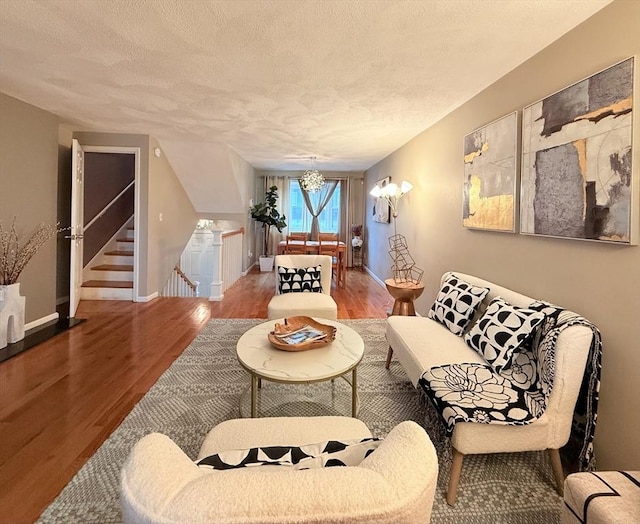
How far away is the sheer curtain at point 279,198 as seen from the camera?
856 centimetres

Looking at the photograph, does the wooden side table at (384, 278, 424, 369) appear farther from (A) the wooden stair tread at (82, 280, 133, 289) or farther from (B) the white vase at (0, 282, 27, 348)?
(A) the wooden stair tread at (82, 280, 133, 289)

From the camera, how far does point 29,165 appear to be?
368 centimetres

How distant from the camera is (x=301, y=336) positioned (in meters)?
2.29

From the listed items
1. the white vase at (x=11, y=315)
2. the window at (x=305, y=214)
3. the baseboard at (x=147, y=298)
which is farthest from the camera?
the window at (x=305, y=214)

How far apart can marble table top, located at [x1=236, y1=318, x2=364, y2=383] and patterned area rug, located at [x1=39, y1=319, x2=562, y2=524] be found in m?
0.41

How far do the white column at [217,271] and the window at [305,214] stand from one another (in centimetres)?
356

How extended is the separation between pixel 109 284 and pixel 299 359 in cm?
438

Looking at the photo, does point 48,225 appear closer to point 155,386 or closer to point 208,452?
point 155,386

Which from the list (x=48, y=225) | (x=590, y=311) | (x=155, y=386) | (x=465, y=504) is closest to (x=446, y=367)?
(x=465, y=504)

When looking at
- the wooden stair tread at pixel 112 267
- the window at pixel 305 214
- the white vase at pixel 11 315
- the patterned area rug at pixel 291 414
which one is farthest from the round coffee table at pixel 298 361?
the window at pixel 305 214

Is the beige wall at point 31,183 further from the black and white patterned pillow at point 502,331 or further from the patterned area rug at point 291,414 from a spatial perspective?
the black and white patterned pillow at point 502,331

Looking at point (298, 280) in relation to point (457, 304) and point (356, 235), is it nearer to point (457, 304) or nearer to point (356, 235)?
point (457, 304)

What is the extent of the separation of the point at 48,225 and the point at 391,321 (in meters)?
3.81

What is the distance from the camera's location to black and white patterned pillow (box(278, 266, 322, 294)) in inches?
152
